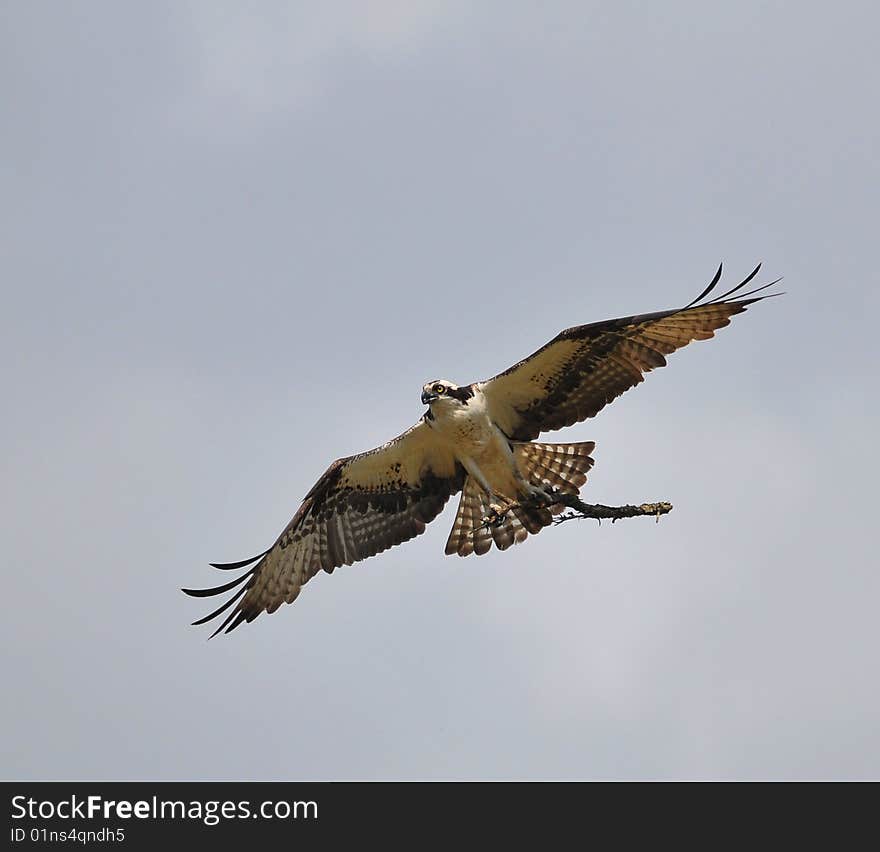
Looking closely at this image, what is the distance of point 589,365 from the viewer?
15273 millimetres

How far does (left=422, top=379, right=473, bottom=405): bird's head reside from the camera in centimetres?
1504

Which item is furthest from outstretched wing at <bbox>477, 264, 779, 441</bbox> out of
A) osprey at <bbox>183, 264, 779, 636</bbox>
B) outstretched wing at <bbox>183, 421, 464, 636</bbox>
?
outstretched wing at <bbox>183, 421, 464, 636</bbox>

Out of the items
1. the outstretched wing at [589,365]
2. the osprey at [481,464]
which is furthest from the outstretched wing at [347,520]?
the outstretched wing at [589,365]

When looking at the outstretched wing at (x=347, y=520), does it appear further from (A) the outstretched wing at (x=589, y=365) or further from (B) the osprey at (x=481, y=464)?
(A) the outstretched wing at (x=589, y=365)

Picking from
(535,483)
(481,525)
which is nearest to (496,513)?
(481,525)

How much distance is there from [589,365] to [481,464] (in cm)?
145

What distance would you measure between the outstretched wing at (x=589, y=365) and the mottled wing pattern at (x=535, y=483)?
0.26 m

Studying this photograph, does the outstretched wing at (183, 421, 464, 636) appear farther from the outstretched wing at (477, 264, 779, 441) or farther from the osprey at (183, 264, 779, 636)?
the outstretched wing at (477, 264, 779, 441)

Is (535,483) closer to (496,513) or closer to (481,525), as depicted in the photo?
(481,525)
